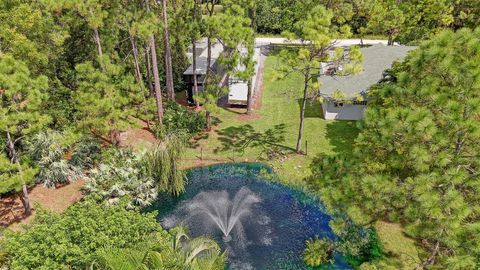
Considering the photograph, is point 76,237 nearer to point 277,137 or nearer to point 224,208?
point 224,208

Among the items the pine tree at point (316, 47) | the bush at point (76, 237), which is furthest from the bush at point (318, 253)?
the pine tree at point (316, 47)

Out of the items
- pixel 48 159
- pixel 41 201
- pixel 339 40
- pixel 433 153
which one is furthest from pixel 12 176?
pixel 339 40

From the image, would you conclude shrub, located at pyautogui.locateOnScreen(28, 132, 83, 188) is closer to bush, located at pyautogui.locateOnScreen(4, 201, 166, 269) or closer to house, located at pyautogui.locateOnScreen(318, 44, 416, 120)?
bush, located at pyautogui.locateOnScreen(4, 201, 166, 269)

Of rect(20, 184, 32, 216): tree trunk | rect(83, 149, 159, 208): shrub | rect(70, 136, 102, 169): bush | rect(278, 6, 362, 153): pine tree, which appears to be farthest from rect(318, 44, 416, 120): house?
rect(20, 184, 32, 216): tree trunk

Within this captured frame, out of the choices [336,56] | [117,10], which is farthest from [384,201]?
[117,10]

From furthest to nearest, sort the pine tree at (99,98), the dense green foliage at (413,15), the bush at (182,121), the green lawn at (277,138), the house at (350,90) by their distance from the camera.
Result: the dense green foliage at (413,15) → the house at (350,90) → the bush at (182,121) → the green lawn at (277,138) → the pine tree at (99,98)

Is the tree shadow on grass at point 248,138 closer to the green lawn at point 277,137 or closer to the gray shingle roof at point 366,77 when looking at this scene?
the green lawn at point 277,137
